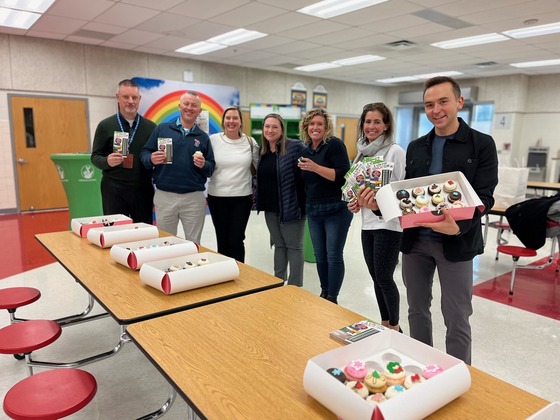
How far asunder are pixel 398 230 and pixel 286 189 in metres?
1.00

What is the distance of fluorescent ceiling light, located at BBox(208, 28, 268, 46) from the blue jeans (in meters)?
4.89

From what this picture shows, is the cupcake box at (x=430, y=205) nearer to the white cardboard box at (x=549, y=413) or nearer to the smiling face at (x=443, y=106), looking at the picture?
the smiling face at (x=443, y=106)

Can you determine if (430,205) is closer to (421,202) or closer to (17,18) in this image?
(421,202)

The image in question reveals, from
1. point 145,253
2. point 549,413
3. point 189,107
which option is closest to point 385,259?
point 145,253

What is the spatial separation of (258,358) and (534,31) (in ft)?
25.4

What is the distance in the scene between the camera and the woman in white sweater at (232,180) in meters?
3.40

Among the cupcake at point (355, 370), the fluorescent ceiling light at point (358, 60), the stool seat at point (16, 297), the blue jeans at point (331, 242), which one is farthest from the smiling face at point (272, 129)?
the fluorescent ceiling light at point (358, 60)

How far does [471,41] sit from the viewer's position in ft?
24.6

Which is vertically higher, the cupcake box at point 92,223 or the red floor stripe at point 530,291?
the cupcake box at point 92,223

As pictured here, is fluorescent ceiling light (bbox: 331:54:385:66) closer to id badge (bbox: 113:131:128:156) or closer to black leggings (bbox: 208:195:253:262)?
black leggings (bbox: 208:195:253:262)

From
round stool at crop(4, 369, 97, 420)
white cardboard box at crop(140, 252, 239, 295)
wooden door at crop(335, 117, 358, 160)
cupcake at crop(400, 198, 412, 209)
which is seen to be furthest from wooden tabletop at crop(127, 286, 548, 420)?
wooden door at crop(335, 117, 358, 160)

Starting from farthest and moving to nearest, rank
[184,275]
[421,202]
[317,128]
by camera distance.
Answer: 1. [317,128]
2. [184,275]
3. [421,202]

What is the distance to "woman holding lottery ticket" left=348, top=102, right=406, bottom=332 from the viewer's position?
2.68 meters

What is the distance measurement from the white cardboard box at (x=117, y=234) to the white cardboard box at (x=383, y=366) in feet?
5.68
